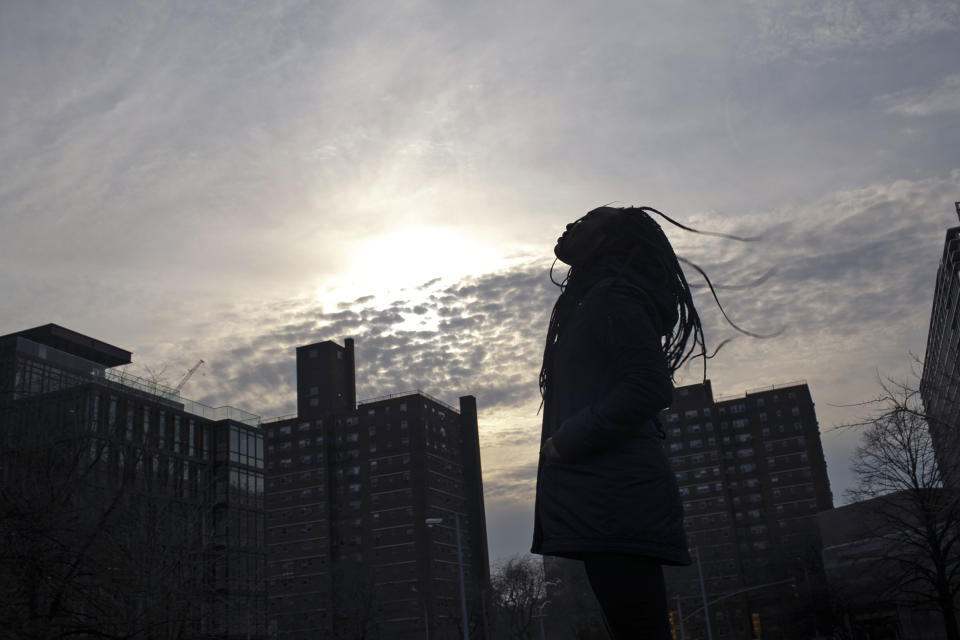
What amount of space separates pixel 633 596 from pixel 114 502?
11.2 metres

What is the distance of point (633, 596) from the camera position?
2998 mm

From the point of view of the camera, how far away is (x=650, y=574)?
3023mm

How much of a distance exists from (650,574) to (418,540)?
116380 mm

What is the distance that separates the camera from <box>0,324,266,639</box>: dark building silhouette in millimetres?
9867

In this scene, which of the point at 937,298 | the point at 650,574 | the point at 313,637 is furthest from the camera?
the point at 313,637

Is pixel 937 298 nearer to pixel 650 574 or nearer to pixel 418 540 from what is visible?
pixel 418 540

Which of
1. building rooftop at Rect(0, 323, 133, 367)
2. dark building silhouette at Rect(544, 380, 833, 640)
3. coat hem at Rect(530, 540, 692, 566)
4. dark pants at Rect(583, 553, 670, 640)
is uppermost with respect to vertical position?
building rooftop at Rect(0, 323, 133, 367)

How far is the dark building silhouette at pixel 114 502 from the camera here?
987cm

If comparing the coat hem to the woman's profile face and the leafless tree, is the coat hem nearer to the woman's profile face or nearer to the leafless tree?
the woman's profile face

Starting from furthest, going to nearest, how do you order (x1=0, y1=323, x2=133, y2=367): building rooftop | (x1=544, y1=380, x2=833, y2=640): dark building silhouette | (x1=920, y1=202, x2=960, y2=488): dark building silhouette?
(x1=544, y1=380, x2=833, y2=640): dark building silhouette → (x1=0, y1=323, x2=133, y2=367): building rooftop → (x1=920, y1=202, x2=960, y2=488): dark building silhouette

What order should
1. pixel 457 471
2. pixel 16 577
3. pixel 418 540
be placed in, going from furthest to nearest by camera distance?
1. pixel 457 471
2. pixel 418 540
3. pixel 16 577

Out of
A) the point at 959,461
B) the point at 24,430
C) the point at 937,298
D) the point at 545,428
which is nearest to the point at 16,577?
the point at 545,428

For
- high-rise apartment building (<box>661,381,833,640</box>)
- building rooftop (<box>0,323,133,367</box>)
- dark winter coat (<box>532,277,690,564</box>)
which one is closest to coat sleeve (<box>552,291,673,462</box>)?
dark winter coat (<box>532,277,690,564</box>)

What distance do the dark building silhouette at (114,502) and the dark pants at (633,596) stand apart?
458 cm
